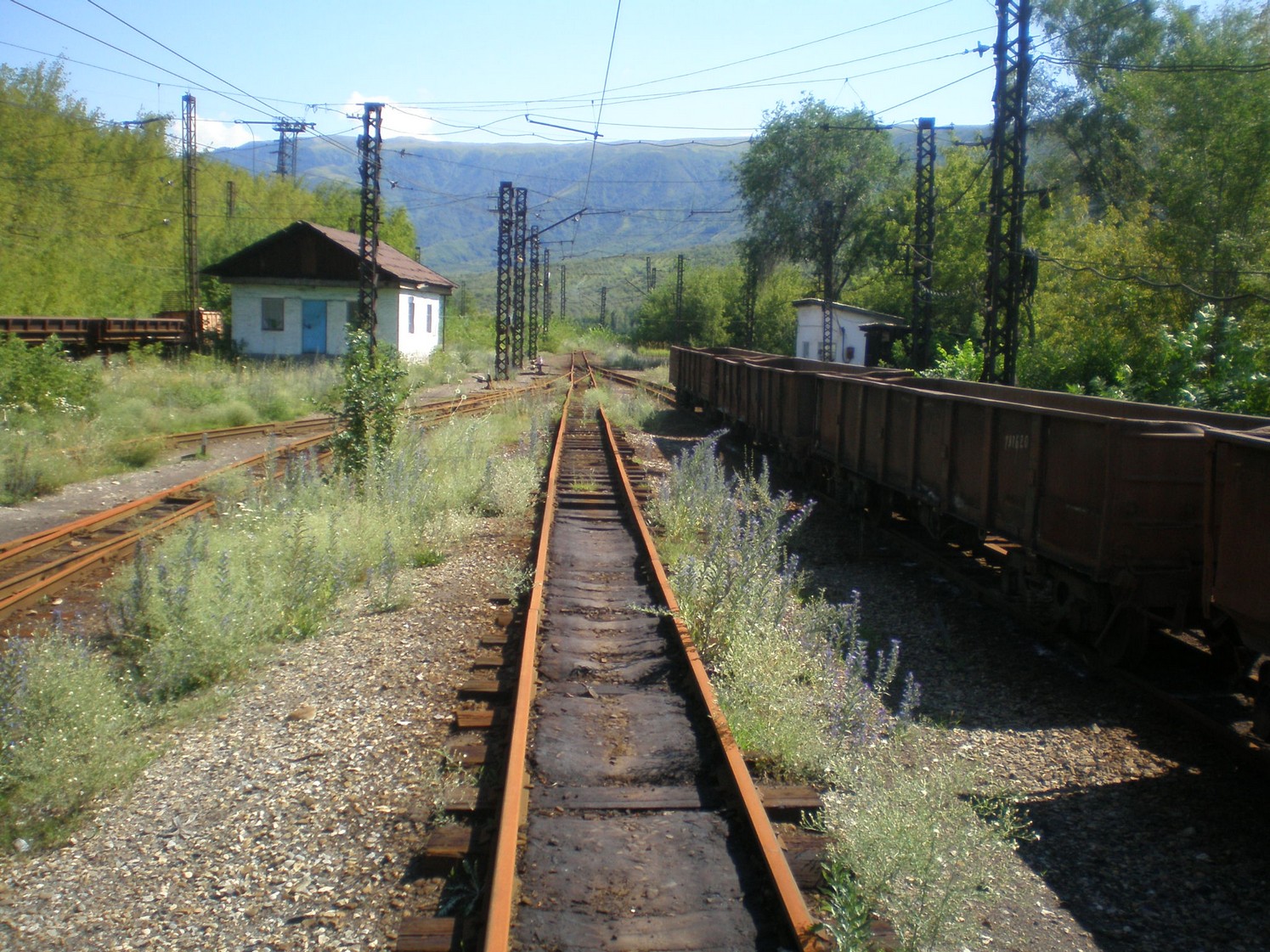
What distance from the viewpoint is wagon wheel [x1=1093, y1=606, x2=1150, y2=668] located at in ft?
21.7

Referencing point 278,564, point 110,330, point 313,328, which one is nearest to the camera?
point 278,564

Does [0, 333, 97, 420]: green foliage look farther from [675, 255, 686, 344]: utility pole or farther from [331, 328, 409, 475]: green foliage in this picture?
[675, 255, 686, 344]: utility pole

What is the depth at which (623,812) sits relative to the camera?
4406 millimetres

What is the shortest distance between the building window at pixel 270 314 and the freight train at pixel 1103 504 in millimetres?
30547

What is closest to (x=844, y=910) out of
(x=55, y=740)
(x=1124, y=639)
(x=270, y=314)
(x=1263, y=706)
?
(x=1263, y=706)

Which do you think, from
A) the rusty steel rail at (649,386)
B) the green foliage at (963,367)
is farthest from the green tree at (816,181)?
the green foliage at (963,367)

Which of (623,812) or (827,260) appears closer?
(623,812)

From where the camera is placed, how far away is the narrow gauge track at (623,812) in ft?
11.5

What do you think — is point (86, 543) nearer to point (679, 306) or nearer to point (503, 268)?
point (503, 268)

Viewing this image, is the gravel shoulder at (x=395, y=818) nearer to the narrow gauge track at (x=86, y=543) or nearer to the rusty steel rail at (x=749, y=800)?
the rusty steel rail at (x=749, y=800)

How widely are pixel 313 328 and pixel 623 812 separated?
35.1 m

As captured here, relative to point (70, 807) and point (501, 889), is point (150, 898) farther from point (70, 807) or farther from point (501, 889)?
point (501, 889)

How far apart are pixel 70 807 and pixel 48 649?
1.20m

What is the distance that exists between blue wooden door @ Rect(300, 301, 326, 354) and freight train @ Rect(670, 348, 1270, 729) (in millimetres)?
29601
